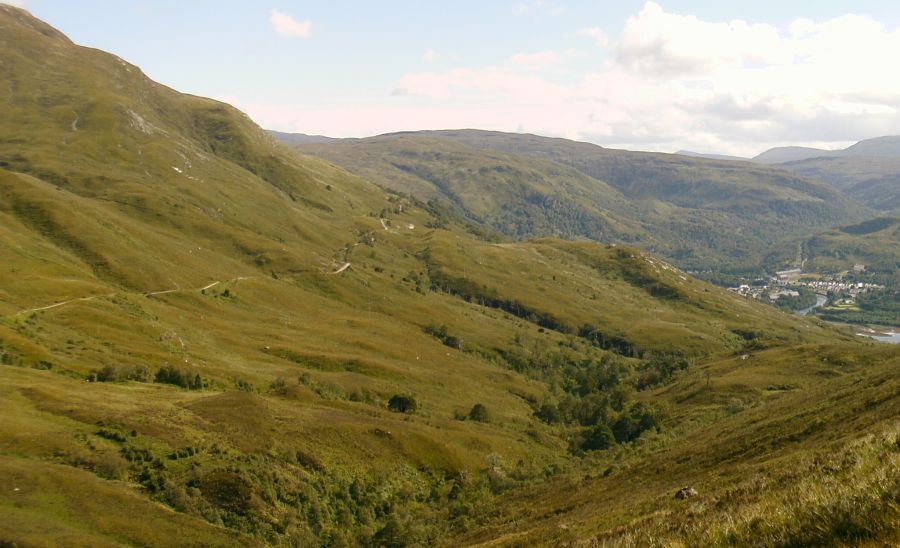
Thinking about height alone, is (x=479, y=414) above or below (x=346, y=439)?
below

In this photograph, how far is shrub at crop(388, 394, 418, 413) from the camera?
153 metres

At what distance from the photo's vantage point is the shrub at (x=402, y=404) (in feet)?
501

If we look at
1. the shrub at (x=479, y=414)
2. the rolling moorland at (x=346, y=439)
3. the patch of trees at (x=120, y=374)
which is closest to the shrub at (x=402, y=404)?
the rolling moorland at (x=346, y=439)

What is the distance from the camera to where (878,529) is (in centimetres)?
1221

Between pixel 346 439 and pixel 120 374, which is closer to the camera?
pixel 120 374

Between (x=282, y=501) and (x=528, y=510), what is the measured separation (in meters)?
34.1

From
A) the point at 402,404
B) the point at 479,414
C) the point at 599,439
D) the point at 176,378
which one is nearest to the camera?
the point at 176,378

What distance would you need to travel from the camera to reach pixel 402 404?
153 m

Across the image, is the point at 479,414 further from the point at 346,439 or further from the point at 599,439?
the point at 346,439

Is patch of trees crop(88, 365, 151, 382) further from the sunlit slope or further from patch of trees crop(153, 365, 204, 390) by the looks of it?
the sunlit slope

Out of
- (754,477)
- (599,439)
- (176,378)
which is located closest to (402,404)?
(599,439)

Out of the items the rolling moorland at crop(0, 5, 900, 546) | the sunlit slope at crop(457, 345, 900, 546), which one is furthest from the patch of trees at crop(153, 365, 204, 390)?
the sunlit slope at crop(457, 345, 900, 546)

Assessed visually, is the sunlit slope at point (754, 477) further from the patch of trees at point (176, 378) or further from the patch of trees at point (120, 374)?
the patch of trees at point (120, 374)

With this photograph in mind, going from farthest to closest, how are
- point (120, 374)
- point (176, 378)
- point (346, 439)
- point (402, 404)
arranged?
point (402, 404)
point (176, 378)
point (346, 439)
point (120, 374)
